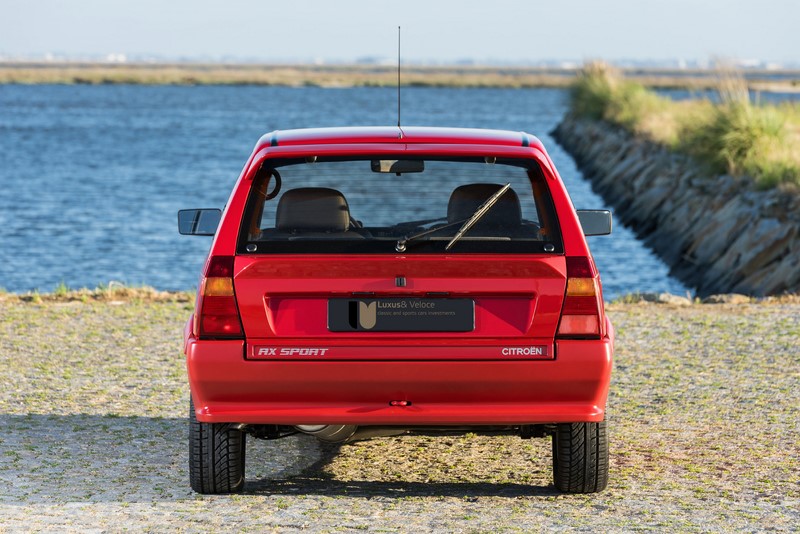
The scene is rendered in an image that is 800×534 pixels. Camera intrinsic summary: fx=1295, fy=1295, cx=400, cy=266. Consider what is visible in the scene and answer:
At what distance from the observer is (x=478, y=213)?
5.88 metres

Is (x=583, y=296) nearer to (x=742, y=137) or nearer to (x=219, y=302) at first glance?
→ (x=219, y=302)

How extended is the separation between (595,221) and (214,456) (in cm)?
232

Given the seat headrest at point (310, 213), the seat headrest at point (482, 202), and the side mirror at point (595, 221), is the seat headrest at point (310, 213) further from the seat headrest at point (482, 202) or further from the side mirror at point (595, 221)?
the side mirror at point (595, 221)

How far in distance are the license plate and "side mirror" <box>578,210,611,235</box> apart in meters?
1.31

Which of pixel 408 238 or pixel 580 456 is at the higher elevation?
pixel 408 238

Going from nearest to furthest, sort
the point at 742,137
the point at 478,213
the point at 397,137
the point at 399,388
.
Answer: the point at 399,388
the point at 478,213
the point at 397,137
the point at 742,137

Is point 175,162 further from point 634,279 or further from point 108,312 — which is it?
point 108,312

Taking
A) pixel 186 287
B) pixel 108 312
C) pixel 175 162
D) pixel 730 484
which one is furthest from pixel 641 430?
pixel 175 162

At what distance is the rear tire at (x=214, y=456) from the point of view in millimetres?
6125

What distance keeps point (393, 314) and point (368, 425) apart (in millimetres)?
650

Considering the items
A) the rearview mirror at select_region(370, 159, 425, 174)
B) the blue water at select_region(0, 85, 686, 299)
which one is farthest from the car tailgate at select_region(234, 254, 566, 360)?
the blue water at select_region(0, 85, 686, 299)

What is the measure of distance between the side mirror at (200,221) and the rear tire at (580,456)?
2022mm

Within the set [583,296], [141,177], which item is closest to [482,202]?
[583,296]

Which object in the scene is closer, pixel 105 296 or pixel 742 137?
pixel 105 296
